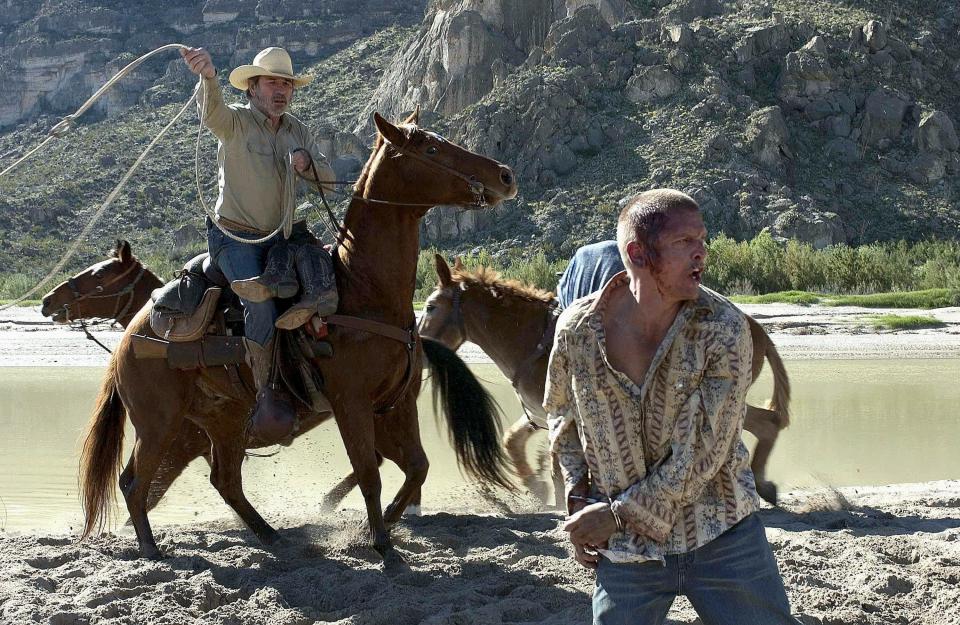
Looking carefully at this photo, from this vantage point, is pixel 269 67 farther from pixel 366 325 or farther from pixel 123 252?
pixel 123 252

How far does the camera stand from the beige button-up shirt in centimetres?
661

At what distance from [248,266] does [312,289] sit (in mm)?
503

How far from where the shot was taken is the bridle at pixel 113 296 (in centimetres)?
888

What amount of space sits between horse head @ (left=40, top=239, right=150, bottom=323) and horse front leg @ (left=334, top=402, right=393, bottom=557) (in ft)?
10.9

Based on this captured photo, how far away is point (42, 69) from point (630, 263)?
98.8m

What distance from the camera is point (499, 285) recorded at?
891 cm

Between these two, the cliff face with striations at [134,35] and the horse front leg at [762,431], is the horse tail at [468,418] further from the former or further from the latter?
the cliff face with striations at [134,35]

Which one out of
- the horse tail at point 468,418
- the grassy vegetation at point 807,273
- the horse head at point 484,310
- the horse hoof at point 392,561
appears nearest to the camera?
the horse hoof at point 392,561

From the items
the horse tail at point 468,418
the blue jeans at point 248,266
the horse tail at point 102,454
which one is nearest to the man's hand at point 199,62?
the blue jeans at point 248,266

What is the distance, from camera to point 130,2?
9825 cm

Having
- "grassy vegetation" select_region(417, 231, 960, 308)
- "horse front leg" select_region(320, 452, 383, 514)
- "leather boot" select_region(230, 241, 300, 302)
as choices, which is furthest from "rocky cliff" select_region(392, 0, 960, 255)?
"leather boot" select_region(230, 241, 300, 302)

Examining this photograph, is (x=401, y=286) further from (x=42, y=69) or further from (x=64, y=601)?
(x=42, y=69)

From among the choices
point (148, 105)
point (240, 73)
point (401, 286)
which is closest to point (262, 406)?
point (401, 286)

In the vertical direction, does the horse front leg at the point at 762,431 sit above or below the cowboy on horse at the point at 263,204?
below
